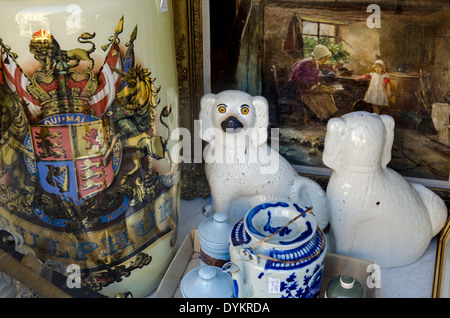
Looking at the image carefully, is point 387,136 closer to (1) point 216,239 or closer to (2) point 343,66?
(2) point 343,66

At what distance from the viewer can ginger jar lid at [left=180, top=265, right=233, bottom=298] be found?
1106mm

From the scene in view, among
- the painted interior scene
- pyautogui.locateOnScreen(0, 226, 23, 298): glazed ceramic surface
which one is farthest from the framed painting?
pyautogui.locateOnScreen(0, 226, 23, 298): glazed ceramic surface

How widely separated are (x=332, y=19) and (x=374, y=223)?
0.52 m

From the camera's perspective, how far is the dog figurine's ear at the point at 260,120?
4.28 feet

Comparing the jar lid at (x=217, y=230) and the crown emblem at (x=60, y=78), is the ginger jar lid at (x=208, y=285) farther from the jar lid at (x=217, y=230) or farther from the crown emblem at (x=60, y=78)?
the crown emblem at (x=60, y=78)

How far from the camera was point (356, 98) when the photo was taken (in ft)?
4.59

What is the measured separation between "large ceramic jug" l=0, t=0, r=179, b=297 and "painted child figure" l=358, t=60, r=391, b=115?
1.72 feet

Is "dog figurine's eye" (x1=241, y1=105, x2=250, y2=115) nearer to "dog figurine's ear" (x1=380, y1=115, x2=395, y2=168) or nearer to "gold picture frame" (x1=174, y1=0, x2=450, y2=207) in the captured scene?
"gold picture frame" (x1=174, y1=0, x2=450, y2=207)

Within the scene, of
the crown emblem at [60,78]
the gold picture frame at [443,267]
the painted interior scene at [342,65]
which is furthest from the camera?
the painted interior scene at [342,65]

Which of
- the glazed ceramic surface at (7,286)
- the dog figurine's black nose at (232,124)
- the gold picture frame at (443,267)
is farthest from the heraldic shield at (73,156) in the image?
the gold picture frame at (443,267)

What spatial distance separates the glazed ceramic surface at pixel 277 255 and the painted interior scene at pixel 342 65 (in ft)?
1.22
